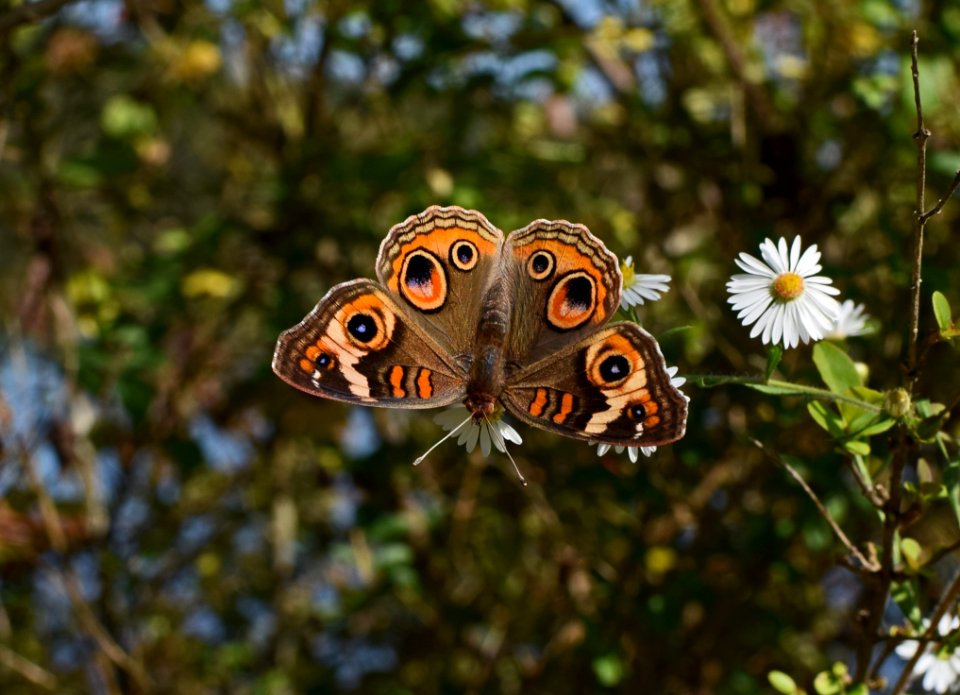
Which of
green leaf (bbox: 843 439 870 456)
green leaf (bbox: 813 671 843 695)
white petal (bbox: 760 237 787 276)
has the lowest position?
green leaf (bbox: 813 671 843 695)

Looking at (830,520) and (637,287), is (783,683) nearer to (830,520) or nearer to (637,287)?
(830,520)

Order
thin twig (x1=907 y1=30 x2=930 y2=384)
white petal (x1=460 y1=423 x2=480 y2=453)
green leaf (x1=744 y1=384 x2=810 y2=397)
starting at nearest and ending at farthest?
thin twig (x1=907 y1=30 x2=930 y2=384) → green leaf (x1=744 y1=384 x2=810 y2=397) → white petal (x1=460 y1=423 x2=480 y2=453)

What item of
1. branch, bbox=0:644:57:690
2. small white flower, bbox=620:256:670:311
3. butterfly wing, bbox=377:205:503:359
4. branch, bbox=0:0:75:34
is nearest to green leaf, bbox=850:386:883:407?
small white flower, bbox=620:256:670:311

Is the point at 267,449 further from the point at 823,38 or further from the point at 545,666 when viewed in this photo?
the point at 823,38

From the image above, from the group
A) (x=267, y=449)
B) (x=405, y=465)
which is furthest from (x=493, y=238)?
(x=267, y=449)

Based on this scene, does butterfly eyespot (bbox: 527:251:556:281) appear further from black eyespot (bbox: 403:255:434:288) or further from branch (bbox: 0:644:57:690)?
branch (bbox: 0:644:57:690)

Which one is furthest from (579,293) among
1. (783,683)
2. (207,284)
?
(207,284)
